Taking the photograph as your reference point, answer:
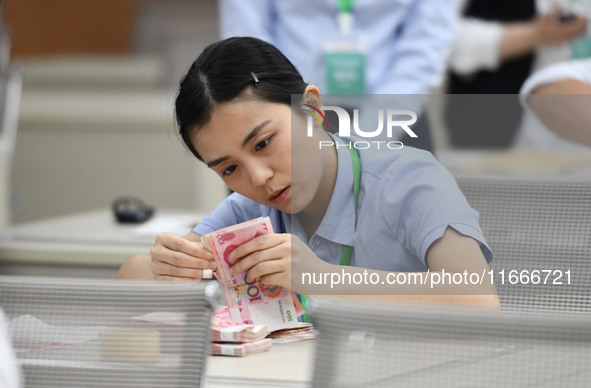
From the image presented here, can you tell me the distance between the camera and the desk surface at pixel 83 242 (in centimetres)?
207

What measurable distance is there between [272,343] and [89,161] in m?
3.31

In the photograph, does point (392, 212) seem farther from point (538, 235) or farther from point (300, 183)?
point (538, 235)

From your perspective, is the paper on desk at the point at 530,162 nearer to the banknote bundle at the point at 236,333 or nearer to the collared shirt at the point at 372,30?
the collared shirt at the point at 372,30

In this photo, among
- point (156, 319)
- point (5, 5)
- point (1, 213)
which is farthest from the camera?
point (5, 5)

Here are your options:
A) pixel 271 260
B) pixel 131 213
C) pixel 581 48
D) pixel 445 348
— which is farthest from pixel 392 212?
pixel 581 48

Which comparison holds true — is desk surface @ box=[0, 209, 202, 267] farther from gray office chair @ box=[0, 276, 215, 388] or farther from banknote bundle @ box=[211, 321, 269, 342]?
gray office chair @ box=[0, 276, 215, 388]

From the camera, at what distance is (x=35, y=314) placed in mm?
895

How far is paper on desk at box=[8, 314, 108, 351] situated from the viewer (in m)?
0.87

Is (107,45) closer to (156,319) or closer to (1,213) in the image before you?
(1,213)

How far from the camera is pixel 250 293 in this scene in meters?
1.15

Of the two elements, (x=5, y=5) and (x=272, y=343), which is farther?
(x=5, y=5)

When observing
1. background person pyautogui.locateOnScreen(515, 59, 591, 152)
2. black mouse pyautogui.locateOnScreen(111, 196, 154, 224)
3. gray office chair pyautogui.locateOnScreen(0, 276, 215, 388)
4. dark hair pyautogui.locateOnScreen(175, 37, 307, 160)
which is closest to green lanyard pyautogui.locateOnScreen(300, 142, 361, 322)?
dark hair pyautogui.locateOnScreen(175, 37, 307, 160)

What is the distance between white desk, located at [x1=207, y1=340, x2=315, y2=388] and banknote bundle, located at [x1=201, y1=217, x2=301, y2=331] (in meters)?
0.05

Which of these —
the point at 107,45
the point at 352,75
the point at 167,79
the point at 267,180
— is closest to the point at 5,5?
the point at 107,45
